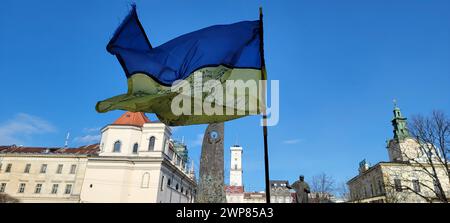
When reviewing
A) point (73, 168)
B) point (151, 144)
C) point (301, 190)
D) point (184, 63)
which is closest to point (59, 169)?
point (73, 168)

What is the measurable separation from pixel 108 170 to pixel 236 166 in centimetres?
8040

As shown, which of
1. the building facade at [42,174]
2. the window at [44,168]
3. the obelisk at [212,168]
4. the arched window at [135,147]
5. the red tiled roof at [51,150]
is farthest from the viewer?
the red tiled roof at [51,150]

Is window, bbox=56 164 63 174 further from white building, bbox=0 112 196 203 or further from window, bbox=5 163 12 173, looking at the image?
window, bbox=5 163 12 173

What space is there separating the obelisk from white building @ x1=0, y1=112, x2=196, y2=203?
23239mm

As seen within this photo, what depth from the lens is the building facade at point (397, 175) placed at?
4815 cm

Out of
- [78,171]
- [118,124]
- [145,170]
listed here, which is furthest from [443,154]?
[78,171]

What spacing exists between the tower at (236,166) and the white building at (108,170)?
62.2 meters

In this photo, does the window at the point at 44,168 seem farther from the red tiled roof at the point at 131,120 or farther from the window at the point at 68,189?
the red tiled roof at the point at 131,120

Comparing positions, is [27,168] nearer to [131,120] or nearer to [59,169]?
[59,169]

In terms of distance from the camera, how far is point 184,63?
6.90m

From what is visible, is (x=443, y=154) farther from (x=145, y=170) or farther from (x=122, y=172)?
(x=122, y=172)

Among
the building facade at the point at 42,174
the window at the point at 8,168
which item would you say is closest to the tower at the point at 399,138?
the building facade at the point at 42,174

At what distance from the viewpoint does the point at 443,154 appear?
2608cm

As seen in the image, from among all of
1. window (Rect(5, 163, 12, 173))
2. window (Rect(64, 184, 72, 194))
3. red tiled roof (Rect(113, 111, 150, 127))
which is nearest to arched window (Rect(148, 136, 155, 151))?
red tiled roof (Rect(113, 111, 150, 127))
